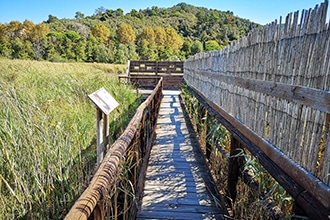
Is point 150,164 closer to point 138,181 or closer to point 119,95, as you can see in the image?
point 138,181

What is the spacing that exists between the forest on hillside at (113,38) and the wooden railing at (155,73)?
7566 millimetres

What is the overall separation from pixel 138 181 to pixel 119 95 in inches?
165

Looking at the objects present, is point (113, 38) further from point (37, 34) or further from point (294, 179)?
point (294, 179)

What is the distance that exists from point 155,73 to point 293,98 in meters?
13.8

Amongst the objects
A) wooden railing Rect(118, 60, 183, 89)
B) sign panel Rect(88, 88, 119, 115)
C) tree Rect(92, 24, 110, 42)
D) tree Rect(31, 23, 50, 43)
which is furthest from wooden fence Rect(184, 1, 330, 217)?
tree Rect(92, 24, 110, 42)

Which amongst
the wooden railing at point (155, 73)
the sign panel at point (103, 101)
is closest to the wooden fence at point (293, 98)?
the sign panel at point (103, 101)

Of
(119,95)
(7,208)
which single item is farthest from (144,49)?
(7,208)

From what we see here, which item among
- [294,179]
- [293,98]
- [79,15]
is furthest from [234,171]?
[79,15]

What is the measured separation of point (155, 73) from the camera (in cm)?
1516

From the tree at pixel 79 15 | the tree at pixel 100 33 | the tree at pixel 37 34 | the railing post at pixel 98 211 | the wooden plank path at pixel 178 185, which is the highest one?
the tree at pixel 79 15

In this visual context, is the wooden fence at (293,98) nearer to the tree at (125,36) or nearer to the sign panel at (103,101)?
the sign panel at (103,101)

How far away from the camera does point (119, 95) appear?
6.69 m

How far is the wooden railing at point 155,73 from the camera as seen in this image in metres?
14.7

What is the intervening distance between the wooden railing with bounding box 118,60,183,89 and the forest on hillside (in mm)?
7566
